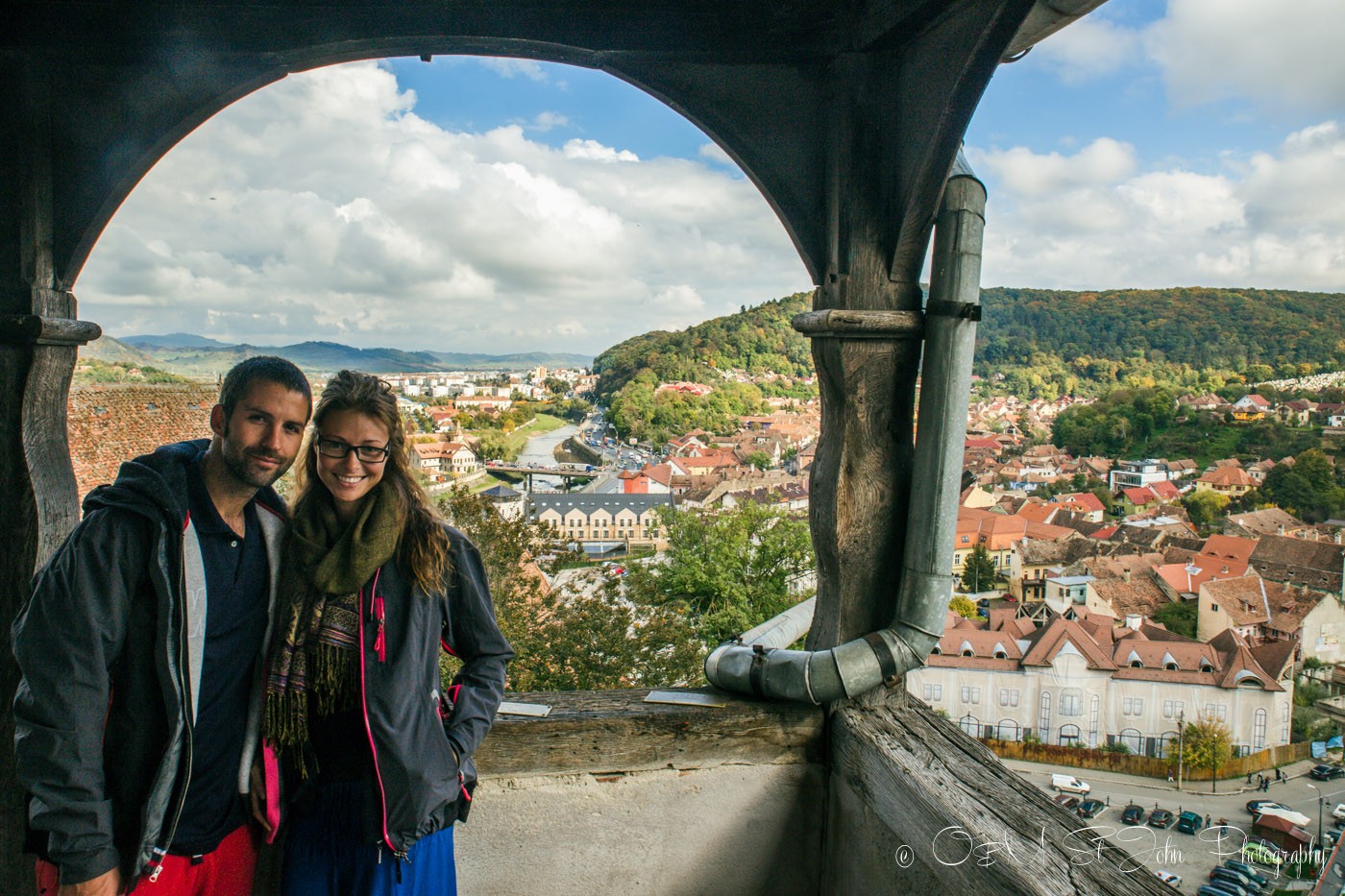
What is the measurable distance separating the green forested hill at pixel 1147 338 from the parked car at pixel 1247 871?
3.60ft

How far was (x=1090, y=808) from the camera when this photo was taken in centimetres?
145

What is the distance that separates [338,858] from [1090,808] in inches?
52.4

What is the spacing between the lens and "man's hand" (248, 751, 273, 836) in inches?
49.5

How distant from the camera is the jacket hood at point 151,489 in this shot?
112cm

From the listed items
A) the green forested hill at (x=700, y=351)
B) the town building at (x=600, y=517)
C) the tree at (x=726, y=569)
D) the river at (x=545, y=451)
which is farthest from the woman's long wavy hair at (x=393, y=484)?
the tree at (x=726, y=569)

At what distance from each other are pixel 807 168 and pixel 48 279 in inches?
67.8

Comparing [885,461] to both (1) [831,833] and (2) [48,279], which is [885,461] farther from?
(2) [48,279]

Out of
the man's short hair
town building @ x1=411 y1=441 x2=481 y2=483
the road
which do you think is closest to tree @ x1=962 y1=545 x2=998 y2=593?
the road

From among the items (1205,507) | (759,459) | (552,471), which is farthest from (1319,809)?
(759,459)

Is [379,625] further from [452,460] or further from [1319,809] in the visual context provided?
[452,460]

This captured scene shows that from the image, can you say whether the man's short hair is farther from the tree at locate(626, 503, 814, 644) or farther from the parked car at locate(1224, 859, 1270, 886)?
the tree at locate(626, 503, 814, 644)

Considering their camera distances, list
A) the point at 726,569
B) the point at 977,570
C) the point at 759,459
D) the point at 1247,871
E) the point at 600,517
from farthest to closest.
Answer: the point at 759,459, the point at 726,569, the point at 600,517, the point at 977,570, the point at 1247,871

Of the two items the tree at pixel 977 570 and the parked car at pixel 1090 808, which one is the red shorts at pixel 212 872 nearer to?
the parked car at pixel 1090 808

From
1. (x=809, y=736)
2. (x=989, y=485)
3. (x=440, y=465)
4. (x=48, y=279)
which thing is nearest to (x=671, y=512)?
(x=440, y=465)
